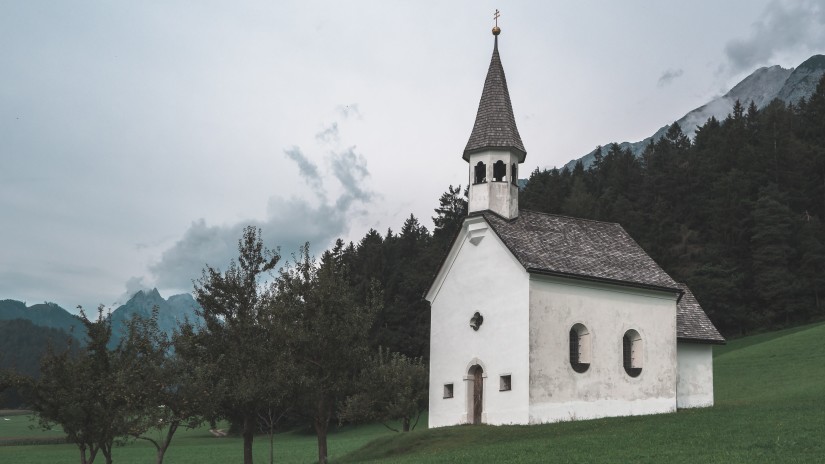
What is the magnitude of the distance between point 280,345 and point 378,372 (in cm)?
443

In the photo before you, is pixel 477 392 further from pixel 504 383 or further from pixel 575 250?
pixel 575 250

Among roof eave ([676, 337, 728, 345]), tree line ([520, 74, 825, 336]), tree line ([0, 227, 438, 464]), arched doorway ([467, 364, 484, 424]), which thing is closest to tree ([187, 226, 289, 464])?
tree line ([0, 227, 438, 464])

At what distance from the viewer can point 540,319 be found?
36.2 meters

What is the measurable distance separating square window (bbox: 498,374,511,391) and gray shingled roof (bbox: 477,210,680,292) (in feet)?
15.8

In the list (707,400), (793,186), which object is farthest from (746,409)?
(793,186)

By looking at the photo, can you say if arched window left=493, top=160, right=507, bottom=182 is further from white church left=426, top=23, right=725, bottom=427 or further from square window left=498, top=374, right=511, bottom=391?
square window left=498, top=374, right=511, bottom=391

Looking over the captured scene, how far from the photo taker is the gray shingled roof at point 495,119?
133 ft

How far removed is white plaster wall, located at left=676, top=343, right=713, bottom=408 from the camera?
135ft

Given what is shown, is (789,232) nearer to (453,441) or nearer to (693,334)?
(693,334)

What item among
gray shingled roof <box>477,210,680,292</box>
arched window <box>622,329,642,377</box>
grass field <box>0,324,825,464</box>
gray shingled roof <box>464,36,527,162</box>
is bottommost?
grass field <box>0,324,825,464</box>

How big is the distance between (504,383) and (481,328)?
2.90 metres

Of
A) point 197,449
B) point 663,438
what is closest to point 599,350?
point 663,438

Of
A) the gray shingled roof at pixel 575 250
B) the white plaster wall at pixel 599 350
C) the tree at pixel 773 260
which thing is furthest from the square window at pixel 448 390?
the tree at pixel 773 260

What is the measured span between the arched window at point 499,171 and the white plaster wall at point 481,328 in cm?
263
